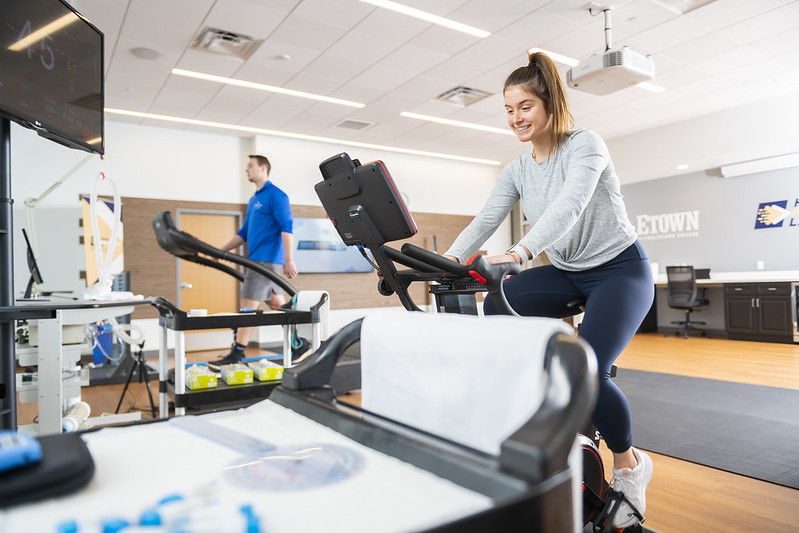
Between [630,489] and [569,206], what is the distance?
2.41 ft

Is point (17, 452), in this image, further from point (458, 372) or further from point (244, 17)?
point (244, 17)

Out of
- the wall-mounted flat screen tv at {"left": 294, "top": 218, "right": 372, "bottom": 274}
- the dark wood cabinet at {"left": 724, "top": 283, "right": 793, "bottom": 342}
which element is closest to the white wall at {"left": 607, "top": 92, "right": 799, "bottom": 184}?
the dark wood cabinet at {"left": 724, "top": 283, "right": 793, "bottom": 342}

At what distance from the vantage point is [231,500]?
16.4 inches

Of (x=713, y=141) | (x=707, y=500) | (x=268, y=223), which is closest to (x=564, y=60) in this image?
(x=713, y=141)

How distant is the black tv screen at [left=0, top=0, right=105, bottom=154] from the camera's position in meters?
1.68

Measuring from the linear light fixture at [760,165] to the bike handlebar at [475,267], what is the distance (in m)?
7.45

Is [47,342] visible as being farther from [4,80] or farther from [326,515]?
[326,515]

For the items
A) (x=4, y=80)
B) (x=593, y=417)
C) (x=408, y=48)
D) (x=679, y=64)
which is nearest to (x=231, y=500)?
(x=593, y=417)

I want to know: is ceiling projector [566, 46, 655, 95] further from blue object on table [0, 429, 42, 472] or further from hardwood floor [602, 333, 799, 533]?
blue object on table [0, 429, 42, 472]

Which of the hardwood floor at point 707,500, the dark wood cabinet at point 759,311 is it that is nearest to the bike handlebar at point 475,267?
the hardwood floor at point 707,500

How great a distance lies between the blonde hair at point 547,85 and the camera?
139cm

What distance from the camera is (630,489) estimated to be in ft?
4.31

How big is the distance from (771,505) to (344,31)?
169 inches

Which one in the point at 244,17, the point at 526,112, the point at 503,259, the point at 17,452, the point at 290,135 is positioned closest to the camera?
the point at 17,452
